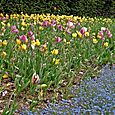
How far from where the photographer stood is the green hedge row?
921 cm

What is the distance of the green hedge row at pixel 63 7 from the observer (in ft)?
30.2

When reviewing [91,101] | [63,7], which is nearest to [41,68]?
[91,101]

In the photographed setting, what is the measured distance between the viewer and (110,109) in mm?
2803

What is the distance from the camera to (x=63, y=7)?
410 inches

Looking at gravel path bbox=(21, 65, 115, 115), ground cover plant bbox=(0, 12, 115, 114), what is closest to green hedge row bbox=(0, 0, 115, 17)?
ground cover plant bbox=(0, 12, 115, 114)

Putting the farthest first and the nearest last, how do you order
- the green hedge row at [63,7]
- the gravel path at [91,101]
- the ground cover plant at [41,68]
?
the green hedge row at [63,7]
the ground cover plant at [41,68]
the gravel path at [91,101]

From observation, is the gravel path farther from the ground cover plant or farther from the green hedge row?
the green hedge row

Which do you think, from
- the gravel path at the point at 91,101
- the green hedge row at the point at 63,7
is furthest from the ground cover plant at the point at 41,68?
the green hedge row at the point at 63,7

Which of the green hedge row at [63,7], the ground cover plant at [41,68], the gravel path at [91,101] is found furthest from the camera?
the green hedge row at [63,7]

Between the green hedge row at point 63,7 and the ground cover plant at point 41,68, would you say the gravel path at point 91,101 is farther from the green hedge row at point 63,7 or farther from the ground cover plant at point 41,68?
the green hedge row at point 63,7

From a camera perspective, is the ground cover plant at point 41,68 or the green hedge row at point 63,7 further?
the green hedge row at point 63,7

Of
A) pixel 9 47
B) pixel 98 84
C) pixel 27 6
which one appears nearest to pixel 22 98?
pixel 98 84

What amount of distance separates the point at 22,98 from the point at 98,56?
181 cm

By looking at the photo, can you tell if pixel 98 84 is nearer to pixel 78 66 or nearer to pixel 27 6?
pixel 78 66
